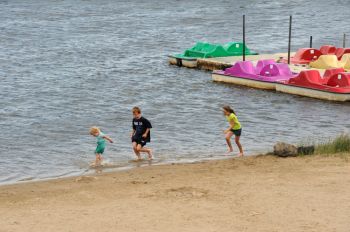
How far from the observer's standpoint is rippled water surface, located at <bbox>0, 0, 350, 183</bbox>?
61.9 feet

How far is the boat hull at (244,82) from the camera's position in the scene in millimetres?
27578

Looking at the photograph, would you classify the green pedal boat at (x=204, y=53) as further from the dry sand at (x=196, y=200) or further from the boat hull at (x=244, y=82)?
the dry sand at (x=196, y=200)

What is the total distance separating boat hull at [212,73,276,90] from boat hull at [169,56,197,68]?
394cm

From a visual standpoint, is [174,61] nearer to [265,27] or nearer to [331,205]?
[265,27]

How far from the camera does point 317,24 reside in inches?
2112

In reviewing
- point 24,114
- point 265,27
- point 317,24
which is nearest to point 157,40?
→ point 265,27

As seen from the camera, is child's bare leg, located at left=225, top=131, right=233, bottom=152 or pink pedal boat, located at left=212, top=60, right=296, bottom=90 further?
pink pedal boat, located at left=212, top=60, right=296, bottom=90

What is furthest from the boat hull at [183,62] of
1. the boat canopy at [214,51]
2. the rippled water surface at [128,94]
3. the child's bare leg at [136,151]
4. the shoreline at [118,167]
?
the child's bare leg at [136,151]

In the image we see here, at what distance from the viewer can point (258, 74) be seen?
2855 cm

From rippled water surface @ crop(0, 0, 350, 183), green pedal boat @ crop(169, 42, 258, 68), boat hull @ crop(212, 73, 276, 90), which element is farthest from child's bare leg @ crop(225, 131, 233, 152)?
green pedal boat @ crop(169, 42, 258, 68)

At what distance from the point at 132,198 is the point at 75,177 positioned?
10.3 ft

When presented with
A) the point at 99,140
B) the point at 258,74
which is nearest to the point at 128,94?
the point at 258,74

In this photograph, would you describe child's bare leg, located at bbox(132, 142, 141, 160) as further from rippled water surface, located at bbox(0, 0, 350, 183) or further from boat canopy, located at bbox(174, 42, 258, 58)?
boat canopy, located at bbox(174, 42, 258, 58)

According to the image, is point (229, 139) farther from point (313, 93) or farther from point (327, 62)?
point (327, 62)
